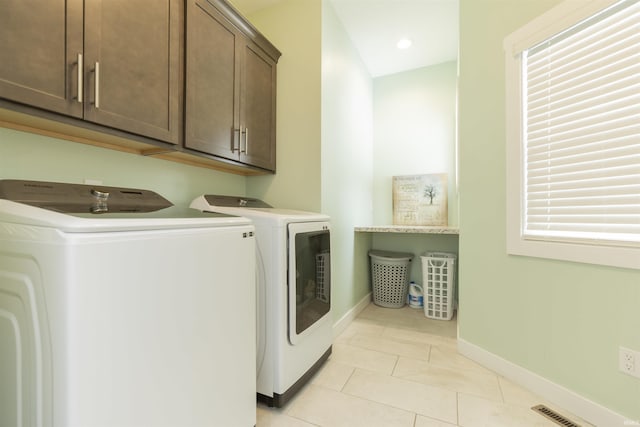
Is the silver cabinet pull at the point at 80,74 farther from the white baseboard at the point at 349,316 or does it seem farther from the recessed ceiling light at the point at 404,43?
the recessed ceiling light at the point at 404,43

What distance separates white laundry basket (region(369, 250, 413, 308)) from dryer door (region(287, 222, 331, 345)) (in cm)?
121

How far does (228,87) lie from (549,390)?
257 cm

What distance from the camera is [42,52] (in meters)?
0.94

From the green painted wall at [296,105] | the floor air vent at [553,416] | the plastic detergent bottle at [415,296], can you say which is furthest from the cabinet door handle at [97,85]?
the plastic detergent bottle at [415,296]

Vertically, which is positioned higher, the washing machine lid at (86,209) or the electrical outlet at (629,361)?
the washing machine lid at (86,209)

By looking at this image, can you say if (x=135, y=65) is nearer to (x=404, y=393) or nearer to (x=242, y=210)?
(x=242, y=210)

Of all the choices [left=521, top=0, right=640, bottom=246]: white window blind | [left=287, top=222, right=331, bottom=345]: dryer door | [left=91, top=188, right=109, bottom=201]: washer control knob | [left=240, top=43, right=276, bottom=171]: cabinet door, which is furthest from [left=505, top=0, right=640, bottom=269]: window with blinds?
[left=91, top=188, right=109, bottom=201]: washer control knob

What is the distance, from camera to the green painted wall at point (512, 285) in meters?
1.27

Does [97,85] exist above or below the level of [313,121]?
below

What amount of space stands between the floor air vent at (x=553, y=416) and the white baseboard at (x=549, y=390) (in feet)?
0.27

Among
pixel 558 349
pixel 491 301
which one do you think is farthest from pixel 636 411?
pixel 491 301

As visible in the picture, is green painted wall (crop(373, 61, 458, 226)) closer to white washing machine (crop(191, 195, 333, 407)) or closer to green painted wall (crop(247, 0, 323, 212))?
green painted wall (crop(247, 0, 323, 212))

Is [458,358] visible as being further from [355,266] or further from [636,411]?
[355,266]

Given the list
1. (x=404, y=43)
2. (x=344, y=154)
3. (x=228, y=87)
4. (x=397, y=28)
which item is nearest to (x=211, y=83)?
(x=228, y=87)
